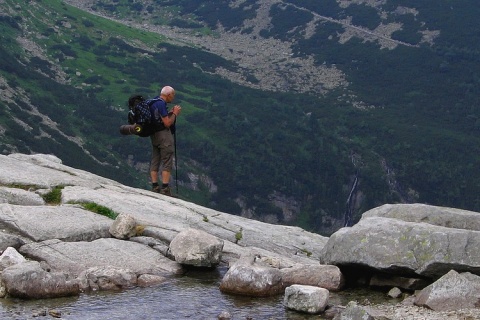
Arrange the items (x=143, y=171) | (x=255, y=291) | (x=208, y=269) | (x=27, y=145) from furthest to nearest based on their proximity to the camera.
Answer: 1. (x=143, y=171)
2. (x=27, y=145)
3. (x=208, y=269)
4. (x=255, y=291)

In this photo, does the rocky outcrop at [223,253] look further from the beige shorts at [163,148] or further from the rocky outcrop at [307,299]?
the beige shorts at [163,148]

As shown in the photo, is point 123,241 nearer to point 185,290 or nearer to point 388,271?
point 185,290

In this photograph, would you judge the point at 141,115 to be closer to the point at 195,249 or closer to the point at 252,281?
the point at 195,249

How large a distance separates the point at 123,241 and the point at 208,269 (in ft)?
8.25

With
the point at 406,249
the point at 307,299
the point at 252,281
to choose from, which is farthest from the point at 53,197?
the point at 406,249

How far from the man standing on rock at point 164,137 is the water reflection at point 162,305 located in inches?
373

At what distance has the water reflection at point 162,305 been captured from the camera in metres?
14.5

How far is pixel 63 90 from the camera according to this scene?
200 meters

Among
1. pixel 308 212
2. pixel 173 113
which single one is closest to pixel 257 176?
pixel 308 212

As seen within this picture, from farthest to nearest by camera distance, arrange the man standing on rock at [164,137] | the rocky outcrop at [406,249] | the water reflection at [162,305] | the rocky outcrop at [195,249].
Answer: the man standing on rock at [164,137], the rocky outcrop at [195,249], the rocky outcrop at [406,249], the water reflection at [162,305]

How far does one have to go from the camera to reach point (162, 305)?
1555 centimetres

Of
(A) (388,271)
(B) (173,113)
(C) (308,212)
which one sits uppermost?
(B) (173,113)

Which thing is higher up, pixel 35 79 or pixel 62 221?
pixel 62 221

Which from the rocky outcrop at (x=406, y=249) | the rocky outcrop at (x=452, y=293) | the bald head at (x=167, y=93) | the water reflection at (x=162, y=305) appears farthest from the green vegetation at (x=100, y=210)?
the rocky outcrop at (x=452, y=293)
